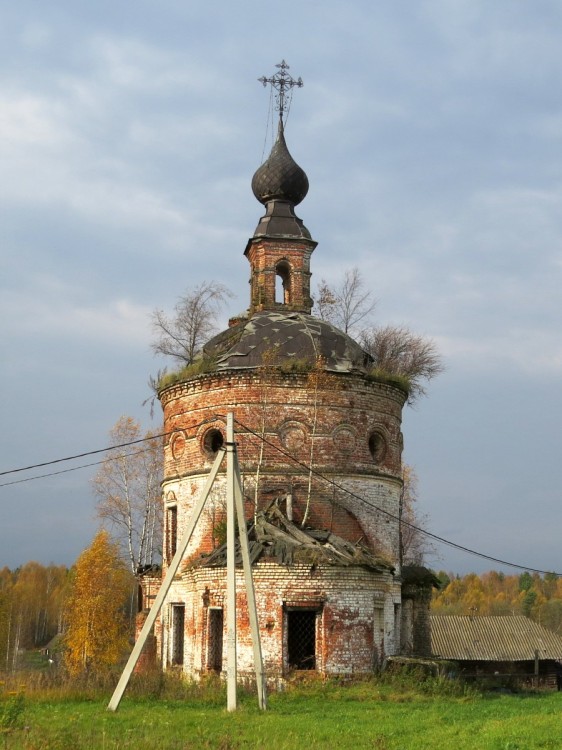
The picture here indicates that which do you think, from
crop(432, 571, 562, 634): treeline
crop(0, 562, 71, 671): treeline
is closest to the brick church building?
crop(432, 571, 562, 634): treeline

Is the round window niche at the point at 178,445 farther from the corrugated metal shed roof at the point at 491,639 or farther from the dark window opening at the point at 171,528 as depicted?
the corrugated metal shed roof at the point at 491,639

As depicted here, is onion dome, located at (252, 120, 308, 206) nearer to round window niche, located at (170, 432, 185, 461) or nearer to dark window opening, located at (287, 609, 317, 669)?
round window niche, located at (170, 432, 185, 461)

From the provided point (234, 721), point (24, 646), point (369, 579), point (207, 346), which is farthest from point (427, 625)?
point (24, 646)

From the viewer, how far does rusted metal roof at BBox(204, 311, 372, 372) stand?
19.6 meters

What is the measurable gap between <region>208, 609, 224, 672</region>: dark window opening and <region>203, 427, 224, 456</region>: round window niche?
368 cm

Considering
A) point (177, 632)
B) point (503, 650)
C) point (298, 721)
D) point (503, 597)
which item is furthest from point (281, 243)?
point (503, 597)

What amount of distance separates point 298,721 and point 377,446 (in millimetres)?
8858

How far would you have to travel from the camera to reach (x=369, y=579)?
55.3 feet

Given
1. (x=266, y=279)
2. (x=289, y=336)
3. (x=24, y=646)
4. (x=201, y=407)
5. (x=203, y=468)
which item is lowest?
(x=24, y=646)

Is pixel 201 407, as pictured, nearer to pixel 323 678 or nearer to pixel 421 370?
pixel 323 678

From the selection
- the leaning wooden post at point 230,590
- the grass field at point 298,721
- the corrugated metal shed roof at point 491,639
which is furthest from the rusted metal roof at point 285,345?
the corrugated metal shed roof at point 491,639

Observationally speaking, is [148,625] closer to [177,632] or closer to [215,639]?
[215,639]

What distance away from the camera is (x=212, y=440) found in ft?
65.0

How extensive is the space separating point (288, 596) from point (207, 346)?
23.9 feet
